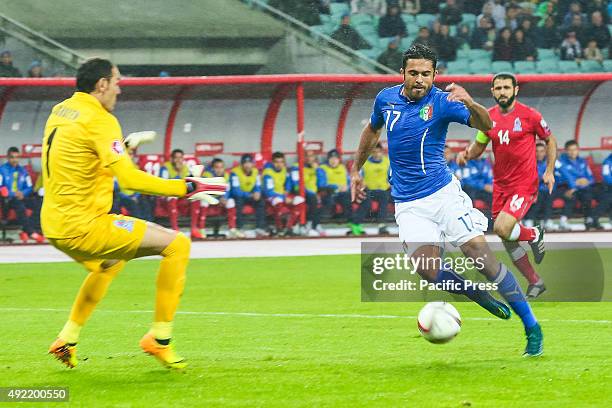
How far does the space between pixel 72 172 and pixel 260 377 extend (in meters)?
1.69

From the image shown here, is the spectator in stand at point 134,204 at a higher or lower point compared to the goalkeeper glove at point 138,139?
lower

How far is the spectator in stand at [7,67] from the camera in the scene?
22.3 metres

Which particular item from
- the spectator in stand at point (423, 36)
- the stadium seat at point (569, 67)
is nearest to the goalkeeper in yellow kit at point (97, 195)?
the spectator in stand at point (423, 36)

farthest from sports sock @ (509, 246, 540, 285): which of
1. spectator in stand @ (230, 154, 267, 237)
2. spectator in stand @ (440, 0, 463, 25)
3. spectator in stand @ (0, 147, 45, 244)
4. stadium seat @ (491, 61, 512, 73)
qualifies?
spectator in stand @ (440, 0, 463, 25)

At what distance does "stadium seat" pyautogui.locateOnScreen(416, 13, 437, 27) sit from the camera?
27.5 metres

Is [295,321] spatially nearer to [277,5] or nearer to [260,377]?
[260,377]

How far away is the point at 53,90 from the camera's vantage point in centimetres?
2048

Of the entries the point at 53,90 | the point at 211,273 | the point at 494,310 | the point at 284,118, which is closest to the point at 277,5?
the point at 284,118

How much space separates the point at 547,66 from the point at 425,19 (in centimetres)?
315

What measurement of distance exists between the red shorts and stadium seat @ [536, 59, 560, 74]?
15.2m

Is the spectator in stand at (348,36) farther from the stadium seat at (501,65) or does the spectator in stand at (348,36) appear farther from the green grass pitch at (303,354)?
the green grass pitch at (303,354)

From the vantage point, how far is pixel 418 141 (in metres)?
8.05

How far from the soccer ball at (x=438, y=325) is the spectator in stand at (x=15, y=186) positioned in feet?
44.9

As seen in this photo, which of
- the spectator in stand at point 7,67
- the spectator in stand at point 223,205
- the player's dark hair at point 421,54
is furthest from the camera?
the spectator in stand at point 7,67
